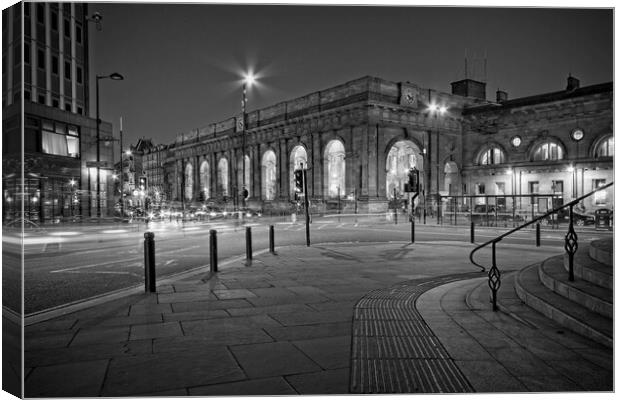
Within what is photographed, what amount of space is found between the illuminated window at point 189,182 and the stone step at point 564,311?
79381mm

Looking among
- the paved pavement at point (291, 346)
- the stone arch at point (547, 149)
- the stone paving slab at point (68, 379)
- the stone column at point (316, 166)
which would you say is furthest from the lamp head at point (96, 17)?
the stone column at point (316, 166)

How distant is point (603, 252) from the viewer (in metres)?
6.43

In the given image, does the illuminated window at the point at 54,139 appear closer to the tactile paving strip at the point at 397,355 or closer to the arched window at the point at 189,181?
the tactile paving strip at the point at 397,355

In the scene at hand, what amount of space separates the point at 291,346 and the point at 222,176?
72.6 metres

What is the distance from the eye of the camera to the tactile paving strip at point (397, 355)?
389 centimetres

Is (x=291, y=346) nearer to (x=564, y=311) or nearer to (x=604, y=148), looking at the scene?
(x=564, y=311)

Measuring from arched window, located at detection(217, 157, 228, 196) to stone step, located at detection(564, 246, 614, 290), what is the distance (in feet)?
227

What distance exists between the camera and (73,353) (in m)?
4.64

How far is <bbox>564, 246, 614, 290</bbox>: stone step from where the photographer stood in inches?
224

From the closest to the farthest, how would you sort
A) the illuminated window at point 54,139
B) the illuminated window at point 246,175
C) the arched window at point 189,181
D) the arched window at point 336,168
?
the illuminated window at point 54,139 → the arched window at point 336,168 → the illuminated window at point 246,175 → the arched window at point 189,181

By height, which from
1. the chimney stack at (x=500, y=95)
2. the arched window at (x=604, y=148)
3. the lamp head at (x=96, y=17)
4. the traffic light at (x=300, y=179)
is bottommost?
the traffic light at (x=300, y=179)

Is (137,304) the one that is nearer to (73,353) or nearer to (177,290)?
(177,290)

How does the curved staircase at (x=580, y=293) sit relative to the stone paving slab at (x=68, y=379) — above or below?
above

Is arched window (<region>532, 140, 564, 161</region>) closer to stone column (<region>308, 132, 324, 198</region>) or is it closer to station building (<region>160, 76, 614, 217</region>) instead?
station building (<region>160, 76, 614, 217</region>)
